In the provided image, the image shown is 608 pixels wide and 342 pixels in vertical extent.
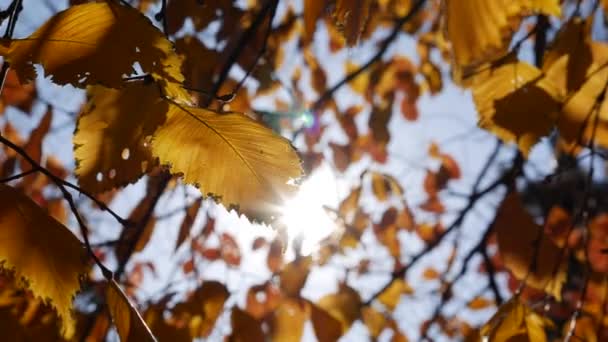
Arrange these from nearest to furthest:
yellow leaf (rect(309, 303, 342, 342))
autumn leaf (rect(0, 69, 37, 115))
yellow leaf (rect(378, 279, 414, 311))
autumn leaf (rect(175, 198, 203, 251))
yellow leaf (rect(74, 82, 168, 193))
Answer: yellow leaf (rect(74, 82, 168, 193))
autumn leaf (rect(175, 198, 203, 251))
yellow leaf (rect(309, 303, 342, 342))
autumn leaf (rect(0, 69, 37, 115))
yellow leaf (rect(378, 279, 414, 311))

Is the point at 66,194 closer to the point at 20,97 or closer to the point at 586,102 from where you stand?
the point at 586,102

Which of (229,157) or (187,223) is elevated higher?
(187,223)

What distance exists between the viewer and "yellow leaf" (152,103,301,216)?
1.44ft

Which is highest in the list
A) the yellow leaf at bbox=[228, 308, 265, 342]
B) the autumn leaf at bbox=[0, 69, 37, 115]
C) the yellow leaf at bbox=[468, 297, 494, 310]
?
the autumn leaf at bbox=[0, 69, 37, 115]

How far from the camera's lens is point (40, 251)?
17.4 inches

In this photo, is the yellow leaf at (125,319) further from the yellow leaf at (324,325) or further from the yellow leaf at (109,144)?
the yellow leaf at (324,325)

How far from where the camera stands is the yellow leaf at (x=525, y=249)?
0.83 meters

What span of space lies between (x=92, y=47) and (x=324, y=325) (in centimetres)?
86

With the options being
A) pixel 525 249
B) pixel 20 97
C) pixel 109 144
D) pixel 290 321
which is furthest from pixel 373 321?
pixel 109 144

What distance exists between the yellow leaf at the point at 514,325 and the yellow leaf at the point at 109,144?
43cm

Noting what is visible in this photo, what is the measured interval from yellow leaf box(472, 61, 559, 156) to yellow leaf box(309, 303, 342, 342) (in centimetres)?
56

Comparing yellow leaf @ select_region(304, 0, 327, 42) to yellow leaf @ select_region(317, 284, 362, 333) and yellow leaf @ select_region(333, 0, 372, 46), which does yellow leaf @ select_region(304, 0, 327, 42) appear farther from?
yellow leaf @ select_region(317, 284, 362, 333)

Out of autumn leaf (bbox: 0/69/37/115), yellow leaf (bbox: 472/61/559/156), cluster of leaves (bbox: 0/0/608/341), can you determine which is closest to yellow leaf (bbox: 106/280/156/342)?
cluster of leaves (bbox: 0/0/608/341)

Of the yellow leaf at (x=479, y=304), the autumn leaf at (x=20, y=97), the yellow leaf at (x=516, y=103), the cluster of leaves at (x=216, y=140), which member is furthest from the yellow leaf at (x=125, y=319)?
the yellow leaf at (x=479, y=304)
